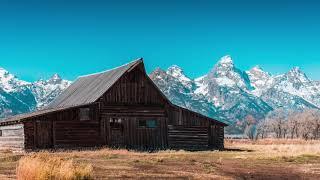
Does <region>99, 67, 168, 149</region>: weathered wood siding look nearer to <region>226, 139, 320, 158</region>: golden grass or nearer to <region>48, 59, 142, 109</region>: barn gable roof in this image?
<region>48, 59, 142, 109</region>: barn gable roof

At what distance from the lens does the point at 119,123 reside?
5466 centimetres

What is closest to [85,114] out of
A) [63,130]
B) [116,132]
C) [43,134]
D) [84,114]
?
[84,114]

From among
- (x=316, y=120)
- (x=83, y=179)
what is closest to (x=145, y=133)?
(x=83, y=179)

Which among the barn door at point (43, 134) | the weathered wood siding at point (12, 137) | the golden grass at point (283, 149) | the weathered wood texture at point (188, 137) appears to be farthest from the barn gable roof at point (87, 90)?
the golden grass at point (283, 149)

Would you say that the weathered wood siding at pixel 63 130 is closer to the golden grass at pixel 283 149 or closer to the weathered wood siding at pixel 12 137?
the weathered wood siding at pixel 12 137

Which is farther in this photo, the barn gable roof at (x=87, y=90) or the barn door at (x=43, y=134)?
the barn gable roof at (x=87, y=90)

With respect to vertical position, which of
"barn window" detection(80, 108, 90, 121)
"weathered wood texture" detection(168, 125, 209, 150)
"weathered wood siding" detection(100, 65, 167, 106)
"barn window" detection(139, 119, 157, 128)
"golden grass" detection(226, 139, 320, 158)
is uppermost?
"weathered wood siding" detection(100, 65, 167, 106)

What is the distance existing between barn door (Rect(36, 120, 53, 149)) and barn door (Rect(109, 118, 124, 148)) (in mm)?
5946

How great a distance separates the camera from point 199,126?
59062mm

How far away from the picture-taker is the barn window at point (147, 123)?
55.5 m

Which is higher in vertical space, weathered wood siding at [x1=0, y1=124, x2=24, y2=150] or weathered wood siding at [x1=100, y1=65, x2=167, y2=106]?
weathered wood siding at [x1=100, y1=65, x2=167, y2=106]

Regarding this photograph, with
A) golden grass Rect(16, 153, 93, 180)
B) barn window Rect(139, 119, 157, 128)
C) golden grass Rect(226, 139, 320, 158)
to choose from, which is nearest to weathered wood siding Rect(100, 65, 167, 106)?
barn window Rect(139, 119, 157, 128)

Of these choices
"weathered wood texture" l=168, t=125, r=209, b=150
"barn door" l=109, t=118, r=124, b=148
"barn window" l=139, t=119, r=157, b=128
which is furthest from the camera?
"weathered wood texture" l=168, t=125, r=209, b=150

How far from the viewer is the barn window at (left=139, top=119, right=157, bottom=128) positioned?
2186 inches
